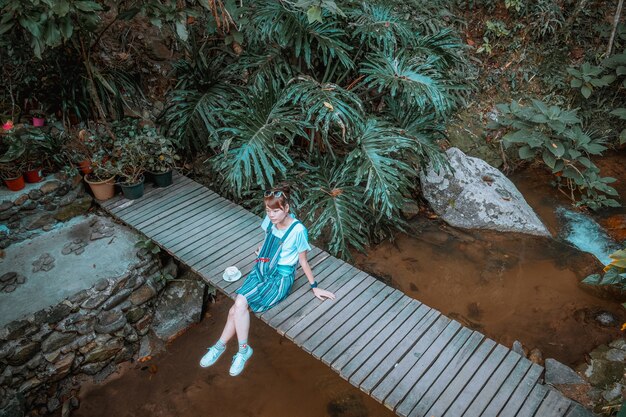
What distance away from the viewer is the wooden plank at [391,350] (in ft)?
7.64

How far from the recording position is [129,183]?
142 inches

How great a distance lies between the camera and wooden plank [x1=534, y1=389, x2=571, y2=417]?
7.09 feet

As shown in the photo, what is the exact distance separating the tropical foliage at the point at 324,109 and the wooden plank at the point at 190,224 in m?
0.24

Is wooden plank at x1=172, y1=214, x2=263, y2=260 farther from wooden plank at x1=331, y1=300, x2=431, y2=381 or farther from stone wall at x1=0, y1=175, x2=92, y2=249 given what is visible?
wooden plank at x1=331, y1=300, x2=431, y2=381

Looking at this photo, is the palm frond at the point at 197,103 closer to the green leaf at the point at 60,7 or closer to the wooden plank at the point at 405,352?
the green leaf at the point at 60,7

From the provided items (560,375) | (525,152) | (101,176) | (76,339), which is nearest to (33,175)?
(101,176)

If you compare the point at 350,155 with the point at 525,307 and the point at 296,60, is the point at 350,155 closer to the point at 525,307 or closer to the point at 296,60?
the point at 296,60

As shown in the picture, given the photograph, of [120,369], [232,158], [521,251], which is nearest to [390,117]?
[232,158]

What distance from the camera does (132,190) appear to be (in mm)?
3623

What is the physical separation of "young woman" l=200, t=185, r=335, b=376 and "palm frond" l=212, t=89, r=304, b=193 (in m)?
0.63

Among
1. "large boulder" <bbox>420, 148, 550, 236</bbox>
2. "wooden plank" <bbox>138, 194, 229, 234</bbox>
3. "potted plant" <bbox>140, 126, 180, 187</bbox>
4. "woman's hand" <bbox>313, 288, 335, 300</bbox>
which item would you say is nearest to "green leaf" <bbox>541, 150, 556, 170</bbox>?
"large boulder" <bbox>420, 148, 550, 236</bbox>

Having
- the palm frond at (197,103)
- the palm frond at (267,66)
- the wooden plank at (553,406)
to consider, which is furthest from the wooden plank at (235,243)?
the wooden plank at (553,406)

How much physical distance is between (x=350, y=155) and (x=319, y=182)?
46cm

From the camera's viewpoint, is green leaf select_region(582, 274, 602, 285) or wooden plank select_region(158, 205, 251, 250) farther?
green leaf select_region(582, 274, 602, 285)
